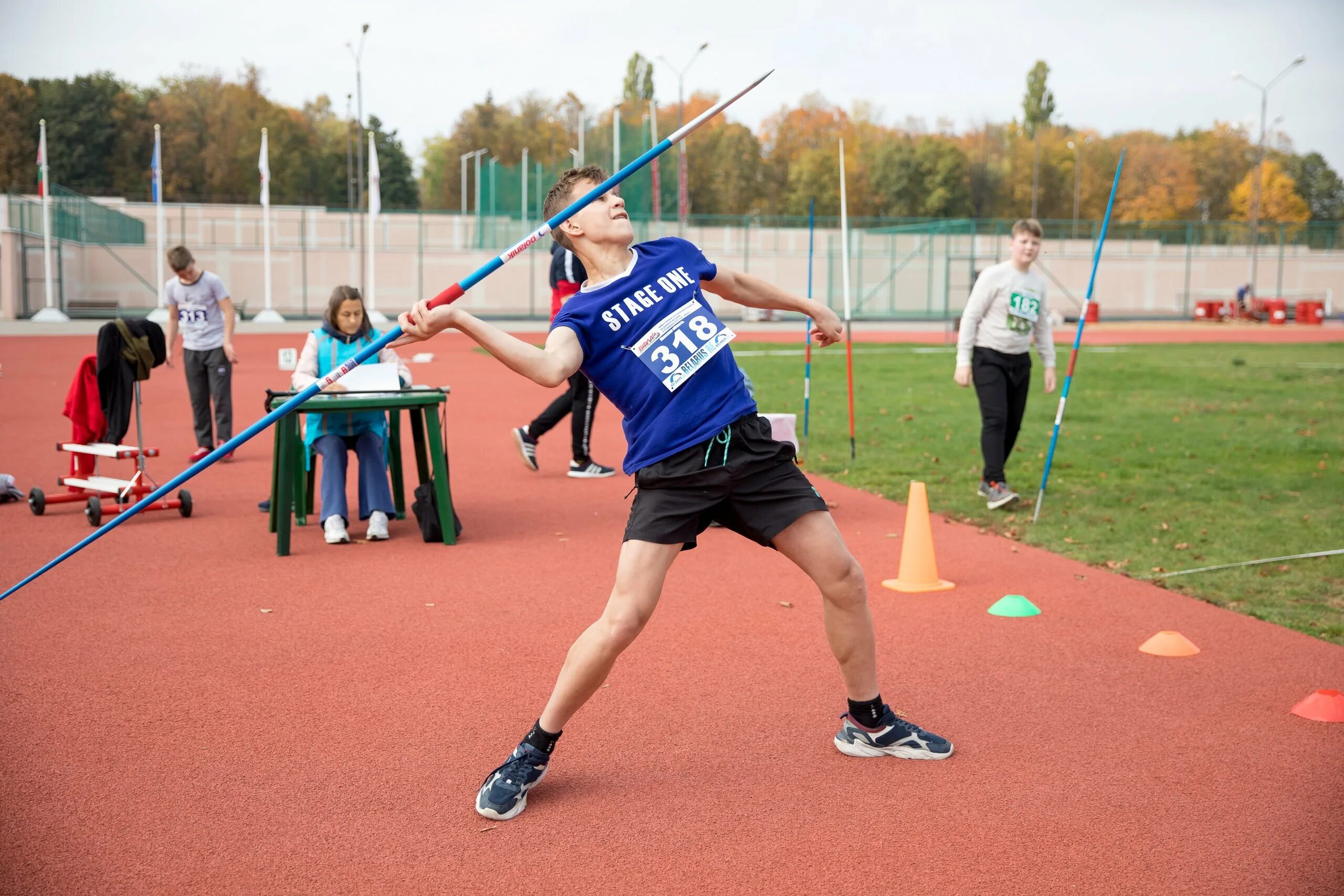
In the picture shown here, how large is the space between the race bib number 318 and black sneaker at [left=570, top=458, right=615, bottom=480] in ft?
22.3

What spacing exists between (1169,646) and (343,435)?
5.16m

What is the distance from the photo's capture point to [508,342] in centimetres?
340

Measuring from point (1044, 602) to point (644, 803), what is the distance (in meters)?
3.26

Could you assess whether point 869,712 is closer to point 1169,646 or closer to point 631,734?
point 631,734

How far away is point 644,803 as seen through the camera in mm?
3703

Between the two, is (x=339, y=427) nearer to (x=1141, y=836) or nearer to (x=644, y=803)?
(x=644, y=803)

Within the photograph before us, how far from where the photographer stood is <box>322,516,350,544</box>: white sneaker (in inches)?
293

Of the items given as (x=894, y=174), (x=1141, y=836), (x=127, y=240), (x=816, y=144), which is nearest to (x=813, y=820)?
(x=1141, y=836)

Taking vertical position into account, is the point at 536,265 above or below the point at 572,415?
above

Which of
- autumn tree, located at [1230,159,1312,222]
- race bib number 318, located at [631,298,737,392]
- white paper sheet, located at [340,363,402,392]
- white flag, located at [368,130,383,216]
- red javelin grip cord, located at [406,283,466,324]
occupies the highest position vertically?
autumn tree, located at [1230,159,1312,222]

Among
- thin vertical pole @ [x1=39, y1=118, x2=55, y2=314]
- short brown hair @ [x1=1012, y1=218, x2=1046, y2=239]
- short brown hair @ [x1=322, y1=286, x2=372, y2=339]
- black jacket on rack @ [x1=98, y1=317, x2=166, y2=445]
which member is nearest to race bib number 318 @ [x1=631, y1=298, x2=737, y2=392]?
short brown hair @ [x1=322, y1=286, x2=372, y2=339]

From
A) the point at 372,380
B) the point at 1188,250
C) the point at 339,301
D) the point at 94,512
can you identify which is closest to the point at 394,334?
the point at 372,380

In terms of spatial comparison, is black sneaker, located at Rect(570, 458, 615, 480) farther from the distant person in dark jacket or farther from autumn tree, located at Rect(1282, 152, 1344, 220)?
autumn tree, located at Rect(1282, 152, 1344, 220)

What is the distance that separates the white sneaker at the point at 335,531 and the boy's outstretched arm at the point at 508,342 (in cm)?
428
